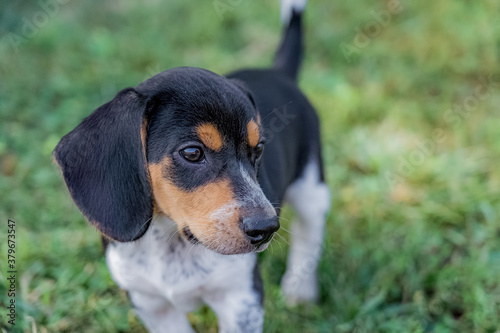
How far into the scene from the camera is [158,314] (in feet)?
10.9

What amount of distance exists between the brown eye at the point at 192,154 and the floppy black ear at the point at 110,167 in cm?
20

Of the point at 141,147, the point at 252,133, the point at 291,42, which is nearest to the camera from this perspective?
the point at 141,147

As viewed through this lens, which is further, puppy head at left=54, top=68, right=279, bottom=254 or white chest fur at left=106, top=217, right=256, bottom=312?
white chest fur at left=106, top=217, right=256, bottom=312

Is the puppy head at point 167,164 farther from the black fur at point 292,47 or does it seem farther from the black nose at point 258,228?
the black fur at point 292,47

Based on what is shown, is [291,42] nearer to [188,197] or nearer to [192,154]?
[192,154]

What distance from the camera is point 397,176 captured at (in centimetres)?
560

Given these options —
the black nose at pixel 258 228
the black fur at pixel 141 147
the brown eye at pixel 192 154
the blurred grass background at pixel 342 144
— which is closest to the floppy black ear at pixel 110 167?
the black fur at pixel 141 147

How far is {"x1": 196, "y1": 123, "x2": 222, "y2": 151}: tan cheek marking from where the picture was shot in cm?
268

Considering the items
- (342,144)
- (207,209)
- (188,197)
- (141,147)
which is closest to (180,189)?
(188,197)

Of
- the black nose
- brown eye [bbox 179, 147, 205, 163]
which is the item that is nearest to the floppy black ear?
brown eye [bbox 179, 147, 205, 163]

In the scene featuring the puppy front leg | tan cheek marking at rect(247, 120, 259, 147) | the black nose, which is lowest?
the puppy front leg

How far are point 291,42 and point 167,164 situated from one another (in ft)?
7.55

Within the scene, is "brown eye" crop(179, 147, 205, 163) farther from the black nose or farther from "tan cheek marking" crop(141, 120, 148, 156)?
the black nose

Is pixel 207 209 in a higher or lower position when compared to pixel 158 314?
higher
